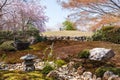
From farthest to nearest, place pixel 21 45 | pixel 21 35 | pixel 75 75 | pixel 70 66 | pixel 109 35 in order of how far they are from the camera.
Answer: pixel 21 35
pixel 109 35
pixel 21 45
pixel 70 66
pixel 75 75

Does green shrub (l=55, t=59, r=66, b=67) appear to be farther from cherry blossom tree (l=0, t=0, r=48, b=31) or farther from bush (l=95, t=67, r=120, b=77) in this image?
cherry blossom tree (l=0, t=0, r=48, b=31)

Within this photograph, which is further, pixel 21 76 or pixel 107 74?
pixel 107 74

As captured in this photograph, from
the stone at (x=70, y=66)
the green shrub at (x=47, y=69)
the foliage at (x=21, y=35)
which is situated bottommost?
the foliage at (x=21, y=35)

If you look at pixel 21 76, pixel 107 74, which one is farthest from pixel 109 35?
pixel 21 76

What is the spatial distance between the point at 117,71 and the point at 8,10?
43.8 ft

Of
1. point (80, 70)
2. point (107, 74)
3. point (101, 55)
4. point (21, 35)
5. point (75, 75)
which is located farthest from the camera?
point (21, 35)

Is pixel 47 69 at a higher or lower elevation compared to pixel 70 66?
higher

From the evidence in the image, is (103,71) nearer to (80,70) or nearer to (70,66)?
(80,70)

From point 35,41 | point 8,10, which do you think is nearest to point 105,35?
point 35,41

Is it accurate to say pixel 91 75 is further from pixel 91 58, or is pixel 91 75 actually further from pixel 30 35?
pixel 30 35

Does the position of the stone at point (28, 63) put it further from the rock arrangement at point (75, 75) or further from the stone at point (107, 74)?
the stone at point (107, 74)

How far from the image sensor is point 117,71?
10836 millimetres

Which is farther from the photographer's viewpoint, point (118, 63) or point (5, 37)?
point (5, 37)

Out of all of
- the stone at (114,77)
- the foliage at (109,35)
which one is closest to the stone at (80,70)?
the stone at (114,77)
